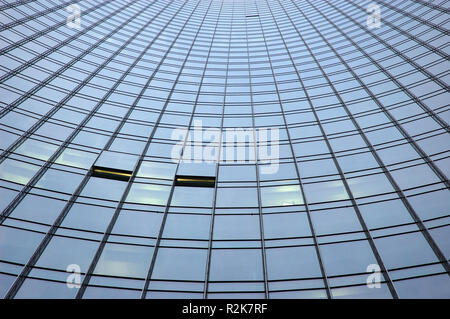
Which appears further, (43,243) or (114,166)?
(114,166)

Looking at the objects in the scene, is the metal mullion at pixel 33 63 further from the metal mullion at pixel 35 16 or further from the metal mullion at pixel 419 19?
the metal mullion at pixel 419 19

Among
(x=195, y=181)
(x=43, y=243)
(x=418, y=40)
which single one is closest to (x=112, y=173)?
(x=195, y=181)

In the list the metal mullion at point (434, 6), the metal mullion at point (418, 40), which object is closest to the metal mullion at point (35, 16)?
the metal mullion at point (418, 40)

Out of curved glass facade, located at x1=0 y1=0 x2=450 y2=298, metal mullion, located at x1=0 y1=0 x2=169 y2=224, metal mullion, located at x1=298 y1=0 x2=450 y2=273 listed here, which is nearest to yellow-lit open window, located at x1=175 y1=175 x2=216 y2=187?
curved glass facade, located at x1=0 y1=0 x2=450 y2=298

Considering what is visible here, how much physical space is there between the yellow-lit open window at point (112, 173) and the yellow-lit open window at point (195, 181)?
328 cm

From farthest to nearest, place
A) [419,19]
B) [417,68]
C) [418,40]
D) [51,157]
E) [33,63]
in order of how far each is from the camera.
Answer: [419,19] → [418,40] → [33,63] → [417,68] → [51,157]

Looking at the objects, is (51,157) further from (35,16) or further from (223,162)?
(35,16)

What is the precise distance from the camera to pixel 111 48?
40.8 metres

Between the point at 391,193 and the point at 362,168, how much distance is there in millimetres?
3009

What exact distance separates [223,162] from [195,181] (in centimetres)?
279

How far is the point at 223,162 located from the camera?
26.8 m

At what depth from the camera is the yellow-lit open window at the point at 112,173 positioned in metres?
24.8

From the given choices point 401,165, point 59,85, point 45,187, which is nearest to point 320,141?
point 401,165

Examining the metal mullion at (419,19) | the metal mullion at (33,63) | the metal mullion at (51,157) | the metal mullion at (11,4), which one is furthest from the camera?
the metal mullion at (11,4)
